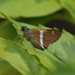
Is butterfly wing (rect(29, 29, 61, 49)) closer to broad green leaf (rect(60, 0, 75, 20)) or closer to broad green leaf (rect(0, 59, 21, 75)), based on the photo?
broad green leaf (rect(0, 59, 21, 75))

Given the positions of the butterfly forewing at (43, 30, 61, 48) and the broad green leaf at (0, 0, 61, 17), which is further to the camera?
the broad green leaf at (0, 0, 61, 17)

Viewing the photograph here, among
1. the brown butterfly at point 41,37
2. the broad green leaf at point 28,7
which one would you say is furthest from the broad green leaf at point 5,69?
the broad green leaf at point 28,7

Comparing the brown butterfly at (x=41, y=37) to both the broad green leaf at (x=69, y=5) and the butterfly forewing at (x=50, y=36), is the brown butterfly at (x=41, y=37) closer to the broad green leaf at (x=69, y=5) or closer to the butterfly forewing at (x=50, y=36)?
the butterfly forewing at (x=50, y=36)

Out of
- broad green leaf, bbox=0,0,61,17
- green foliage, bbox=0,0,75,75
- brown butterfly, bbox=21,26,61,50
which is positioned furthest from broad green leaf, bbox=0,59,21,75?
broad green leaf, bbox=0,0,61,17

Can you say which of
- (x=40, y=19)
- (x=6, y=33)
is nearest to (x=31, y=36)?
(x=6, y=33)

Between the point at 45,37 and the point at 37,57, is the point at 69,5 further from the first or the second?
the point at 37,57

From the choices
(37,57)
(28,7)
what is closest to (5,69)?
(37,57)
